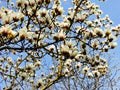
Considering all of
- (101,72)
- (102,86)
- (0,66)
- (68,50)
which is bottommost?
(68,50)

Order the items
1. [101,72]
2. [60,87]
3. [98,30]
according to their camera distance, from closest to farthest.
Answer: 1. [98,30]
2. [101,72]
3. [60,87]

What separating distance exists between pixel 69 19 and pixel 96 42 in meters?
0.51

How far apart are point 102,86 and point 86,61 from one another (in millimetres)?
10125

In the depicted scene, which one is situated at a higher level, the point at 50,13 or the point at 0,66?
the point at 0,66

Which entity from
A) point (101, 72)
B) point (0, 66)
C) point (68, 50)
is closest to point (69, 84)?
point (0, 66)

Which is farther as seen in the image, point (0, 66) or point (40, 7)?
point (0, 66)

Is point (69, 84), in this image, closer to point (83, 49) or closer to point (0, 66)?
point (0, 66)

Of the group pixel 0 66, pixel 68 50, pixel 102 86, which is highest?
pixel 102 86

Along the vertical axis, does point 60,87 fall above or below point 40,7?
above

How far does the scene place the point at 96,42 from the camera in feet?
13.9

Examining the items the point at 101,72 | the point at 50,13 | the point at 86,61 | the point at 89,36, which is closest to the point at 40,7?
the point at 50,13

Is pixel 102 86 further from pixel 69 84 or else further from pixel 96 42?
pixel 96 42

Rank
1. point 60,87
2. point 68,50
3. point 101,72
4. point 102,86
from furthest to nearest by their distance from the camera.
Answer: point 60,87, point 102,86, point 101,72, point 68,50

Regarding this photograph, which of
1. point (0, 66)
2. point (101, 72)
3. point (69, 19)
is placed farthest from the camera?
point (0, 66)
